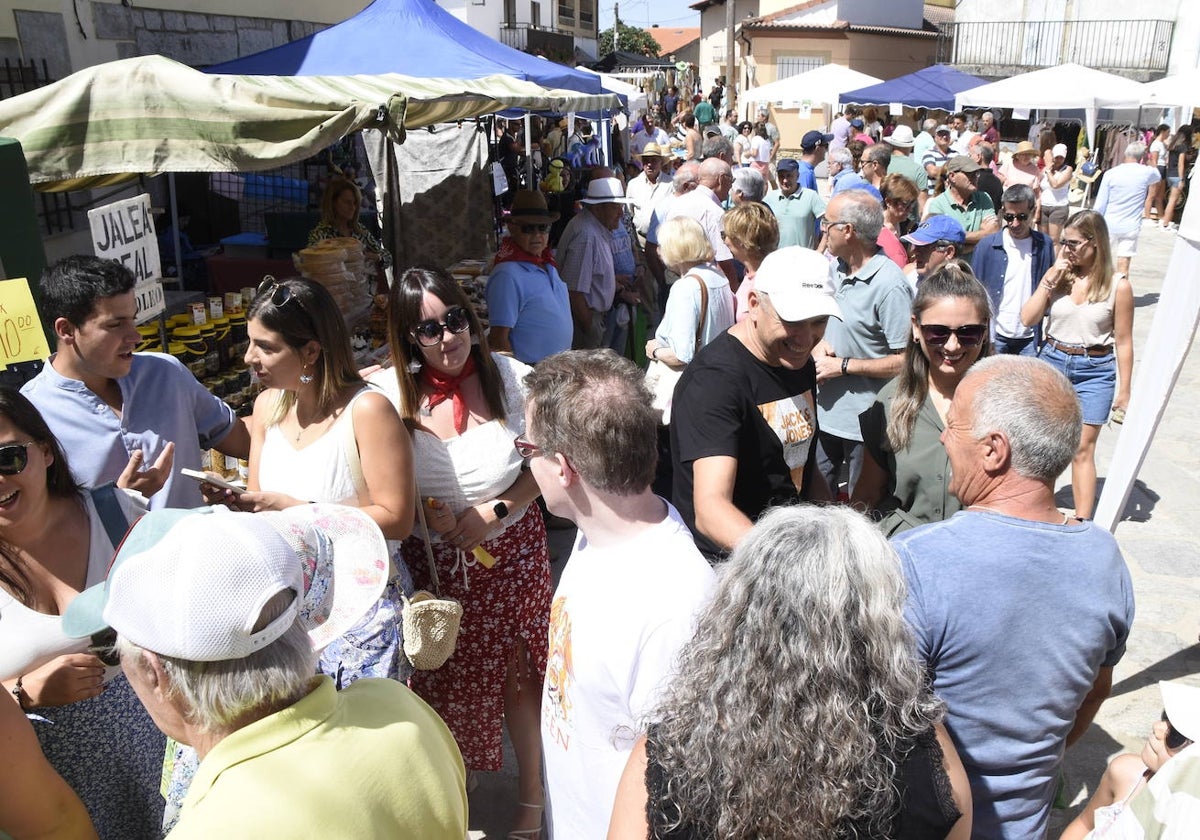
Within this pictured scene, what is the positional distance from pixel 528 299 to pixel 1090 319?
9.62 feet

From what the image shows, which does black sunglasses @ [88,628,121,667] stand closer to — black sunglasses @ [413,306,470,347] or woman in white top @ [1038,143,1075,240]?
black sunglasses @ [413,306,470,347]

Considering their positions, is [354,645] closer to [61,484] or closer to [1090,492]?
[61,484]

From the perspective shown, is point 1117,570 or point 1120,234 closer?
point 1117,570

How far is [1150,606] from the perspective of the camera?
464 centimetres

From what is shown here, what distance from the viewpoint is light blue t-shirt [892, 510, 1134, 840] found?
6.07 feet

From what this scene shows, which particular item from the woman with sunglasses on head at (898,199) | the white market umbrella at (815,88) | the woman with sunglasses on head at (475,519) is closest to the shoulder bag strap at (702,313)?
the woman with sunglasses on head at (475,519)

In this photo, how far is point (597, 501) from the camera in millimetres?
1956

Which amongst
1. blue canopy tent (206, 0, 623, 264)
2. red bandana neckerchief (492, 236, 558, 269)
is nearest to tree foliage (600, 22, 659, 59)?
blue canopy tent (206, 0, 623, 264)

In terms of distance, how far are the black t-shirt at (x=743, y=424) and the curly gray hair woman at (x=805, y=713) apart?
1170 millimetres

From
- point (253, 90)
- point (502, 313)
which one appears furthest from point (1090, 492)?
point (253, 90)

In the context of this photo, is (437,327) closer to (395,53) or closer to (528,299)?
(528,299)

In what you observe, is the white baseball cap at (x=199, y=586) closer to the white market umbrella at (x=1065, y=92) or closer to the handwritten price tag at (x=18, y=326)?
the handwritten price tag at (x=18, y=326)

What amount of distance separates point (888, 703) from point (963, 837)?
0.32 metres

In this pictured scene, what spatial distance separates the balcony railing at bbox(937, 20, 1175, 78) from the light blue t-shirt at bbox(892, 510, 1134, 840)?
3277 cm
